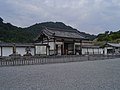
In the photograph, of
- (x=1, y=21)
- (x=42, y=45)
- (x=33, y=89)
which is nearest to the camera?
(x=33, y=89)

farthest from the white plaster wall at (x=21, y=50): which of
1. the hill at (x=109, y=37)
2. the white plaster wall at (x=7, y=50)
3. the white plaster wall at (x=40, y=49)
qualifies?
the hill at (x=109, y=37)

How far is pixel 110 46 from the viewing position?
154 feet

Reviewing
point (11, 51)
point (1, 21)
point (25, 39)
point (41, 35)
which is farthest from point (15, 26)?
point (11, 51)

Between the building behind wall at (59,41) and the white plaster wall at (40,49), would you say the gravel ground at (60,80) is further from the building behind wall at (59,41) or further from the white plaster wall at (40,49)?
the building behind wall at (59,41)

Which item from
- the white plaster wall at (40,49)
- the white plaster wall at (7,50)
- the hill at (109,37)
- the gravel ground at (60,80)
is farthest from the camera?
the hill at (109,37)

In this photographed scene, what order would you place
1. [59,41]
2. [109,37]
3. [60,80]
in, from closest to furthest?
[60,80]
[59,41]
[109,37]

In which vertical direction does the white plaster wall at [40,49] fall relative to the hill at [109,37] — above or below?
below

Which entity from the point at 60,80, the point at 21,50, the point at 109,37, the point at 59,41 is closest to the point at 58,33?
the point at 59,41

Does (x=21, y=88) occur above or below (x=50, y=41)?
below

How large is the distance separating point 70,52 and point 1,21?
30.6m

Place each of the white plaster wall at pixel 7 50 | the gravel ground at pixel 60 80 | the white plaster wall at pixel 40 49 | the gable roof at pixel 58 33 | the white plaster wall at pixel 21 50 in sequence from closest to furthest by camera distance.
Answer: the gravel ground at pixel 60 80, the white plaster wall at pixel 7 50, the white plaster wall at pixel 21 50, the white plaster wall at pixel 40 49, the gable roof at pixel 58 33

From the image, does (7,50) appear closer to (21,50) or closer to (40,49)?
(21,50)

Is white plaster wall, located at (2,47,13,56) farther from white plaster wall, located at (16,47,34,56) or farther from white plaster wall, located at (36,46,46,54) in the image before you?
white plaster wall, located at (36,46,46,54)

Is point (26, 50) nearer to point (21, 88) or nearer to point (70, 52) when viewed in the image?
point (70, 52)
